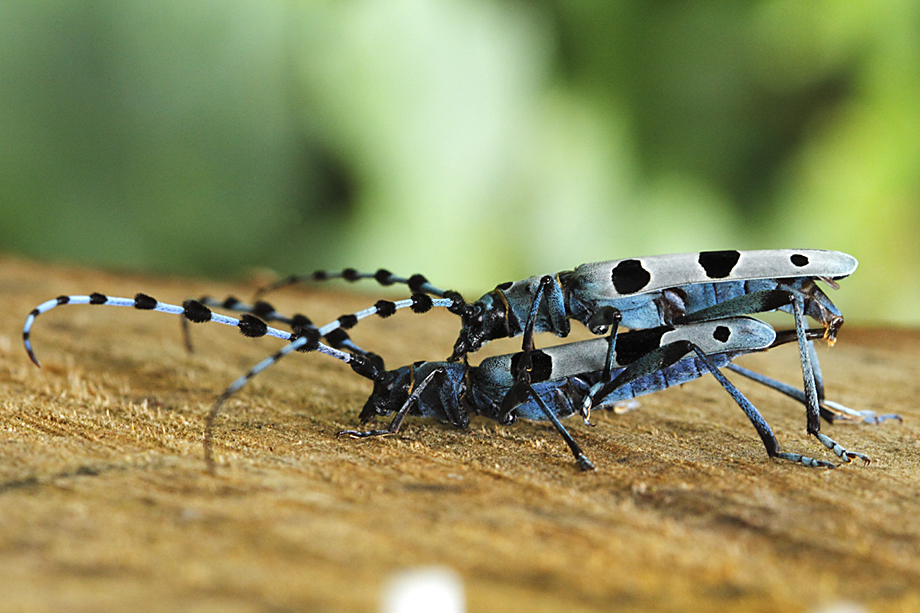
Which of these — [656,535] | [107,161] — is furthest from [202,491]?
[107,161]

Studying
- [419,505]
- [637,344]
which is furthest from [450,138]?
[419,505]

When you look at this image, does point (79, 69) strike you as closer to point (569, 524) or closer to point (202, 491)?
point (202, 491)

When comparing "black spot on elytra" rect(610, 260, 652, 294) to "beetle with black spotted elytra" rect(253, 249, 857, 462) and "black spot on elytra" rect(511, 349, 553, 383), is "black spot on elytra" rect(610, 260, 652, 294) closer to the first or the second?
"beetle with black spotted elytra" rect(253, 249, 857, 462)

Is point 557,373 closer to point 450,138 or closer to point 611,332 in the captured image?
point 611,332

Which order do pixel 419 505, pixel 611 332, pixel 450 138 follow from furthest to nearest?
pixel 450 138 < pixel 611 332 < pixel 419 505

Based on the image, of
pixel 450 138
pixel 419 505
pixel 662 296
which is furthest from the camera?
pixel 450 138

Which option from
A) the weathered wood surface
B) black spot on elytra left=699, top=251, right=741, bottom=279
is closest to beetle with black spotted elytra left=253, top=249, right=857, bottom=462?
black spot on elytra left=699, top=251, right=741, bottom=279

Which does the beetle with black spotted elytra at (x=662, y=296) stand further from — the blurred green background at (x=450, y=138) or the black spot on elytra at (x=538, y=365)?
the blurred green background at (x=450, y=138)
